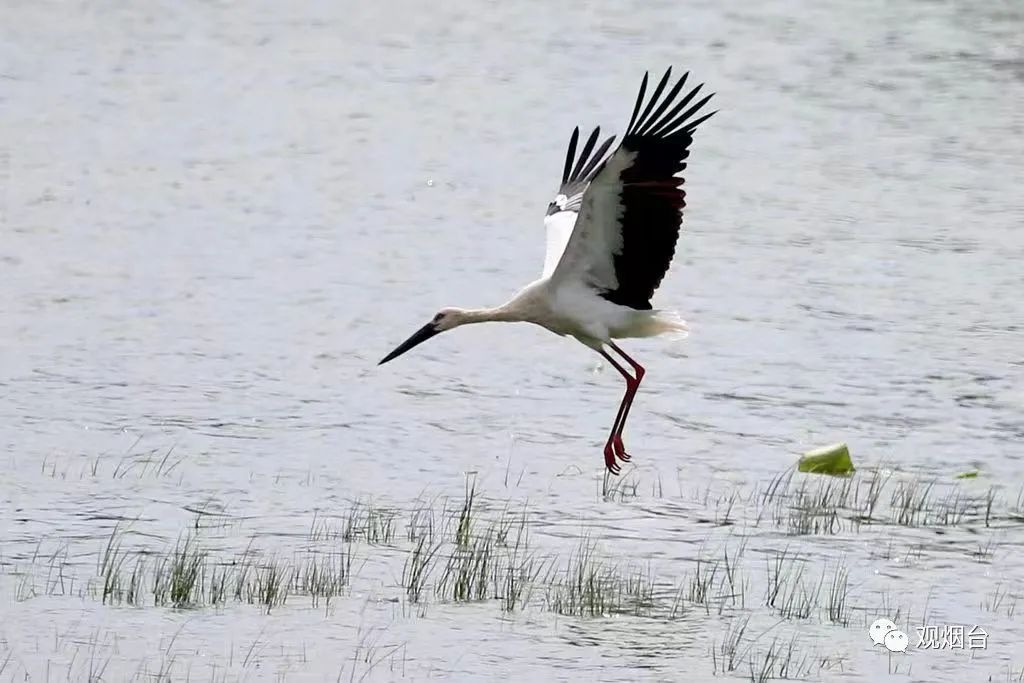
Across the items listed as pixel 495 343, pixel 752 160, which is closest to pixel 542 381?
pixel 495 343

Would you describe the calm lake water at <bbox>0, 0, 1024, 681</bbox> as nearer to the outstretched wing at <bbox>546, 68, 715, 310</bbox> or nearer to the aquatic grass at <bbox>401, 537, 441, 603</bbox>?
the aquatic grass at <bbox>401, 537, 441, 603</bbox>

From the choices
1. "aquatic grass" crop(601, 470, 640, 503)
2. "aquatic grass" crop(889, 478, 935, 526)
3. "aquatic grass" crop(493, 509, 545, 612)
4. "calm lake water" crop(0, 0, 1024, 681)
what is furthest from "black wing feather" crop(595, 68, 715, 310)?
"aquatic grass" crop(889, 478, 935, 526)

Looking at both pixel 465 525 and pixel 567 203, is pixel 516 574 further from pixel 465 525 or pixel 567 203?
pixel 567 203

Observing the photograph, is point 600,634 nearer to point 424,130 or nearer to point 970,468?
point 970,468

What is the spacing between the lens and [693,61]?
25469 mm

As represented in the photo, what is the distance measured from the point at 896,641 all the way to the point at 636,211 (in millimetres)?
2224

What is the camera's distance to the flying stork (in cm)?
909

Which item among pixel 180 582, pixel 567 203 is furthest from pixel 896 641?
pixel 567 203

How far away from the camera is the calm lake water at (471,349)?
8234 millimetres

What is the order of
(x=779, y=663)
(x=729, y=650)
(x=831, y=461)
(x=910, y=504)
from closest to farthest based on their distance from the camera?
(x=779, y=663), (x=729, y=650), (x=910, y=504), (x=831, y=461)

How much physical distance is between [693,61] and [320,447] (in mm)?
15084

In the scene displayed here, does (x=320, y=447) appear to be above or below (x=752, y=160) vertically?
below

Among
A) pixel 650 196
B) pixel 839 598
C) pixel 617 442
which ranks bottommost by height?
pixel 839 598

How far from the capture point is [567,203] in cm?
1105
